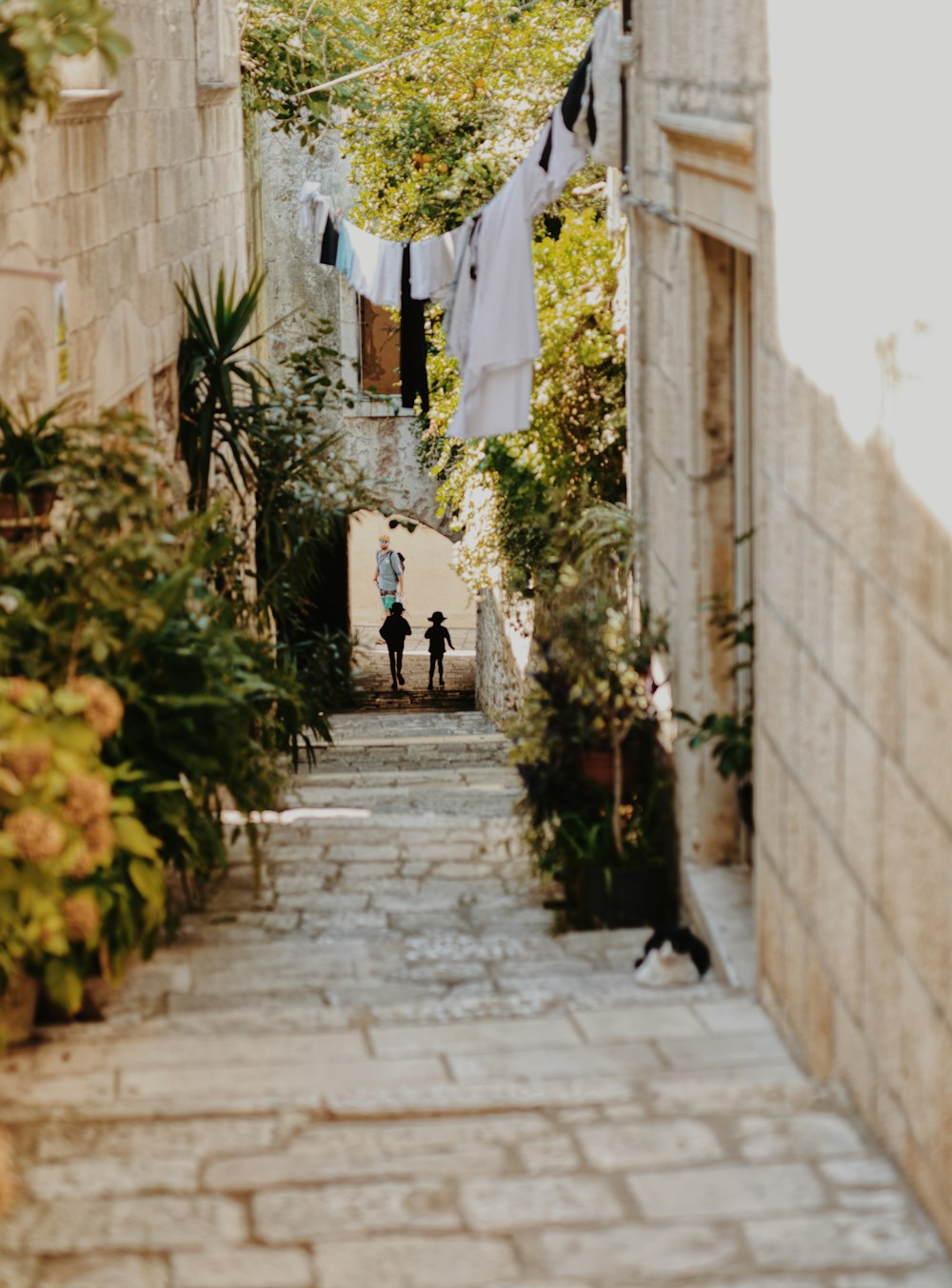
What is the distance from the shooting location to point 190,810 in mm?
4785

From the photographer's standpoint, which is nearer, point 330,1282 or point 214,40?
point 330,1282

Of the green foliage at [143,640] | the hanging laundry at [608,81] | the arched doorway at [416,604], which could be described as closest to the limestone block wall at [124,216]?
the green foliage at [143,640]

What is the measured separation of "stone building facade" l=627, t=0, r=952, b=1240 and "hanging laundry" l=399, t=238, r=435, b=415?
16.1 ft

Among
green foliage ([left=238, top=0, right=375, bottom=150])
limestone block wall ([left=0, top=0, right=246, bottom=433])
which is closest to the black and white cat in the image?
limestone block wall ([left=0, top=0, right=246, bottom=433])

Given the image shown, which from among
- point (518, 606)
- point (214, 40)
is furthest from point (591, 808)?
point (518, 606)

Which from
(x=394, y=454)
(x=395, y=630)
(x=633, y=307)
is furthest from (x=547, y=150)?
(x=394, y=454)

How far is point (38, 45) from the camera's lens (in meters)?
3.85

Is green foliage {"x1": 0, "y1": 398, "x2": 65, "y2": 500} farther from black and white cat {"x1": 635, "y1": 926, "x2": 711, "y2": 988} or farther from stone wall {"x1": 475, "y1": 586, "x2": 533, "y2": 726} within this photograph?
stone wall {"x1": 475, "y1": 586, "x2": 533, "y2": 726}

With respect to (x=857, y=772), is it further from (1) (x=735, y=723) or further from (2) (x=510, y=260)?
(2) (x=510, y=260)

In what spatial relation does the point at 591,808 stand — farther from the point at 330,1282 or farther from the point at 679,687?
the point at 330,1282

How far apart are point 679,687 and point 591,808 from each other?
0.58m

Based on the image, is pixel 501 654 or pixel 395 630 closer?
pixel 501 654

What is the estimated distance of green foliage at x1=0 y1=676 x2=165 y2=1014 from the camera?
348 cm

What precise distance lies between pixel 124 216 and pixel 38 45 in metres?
3.43
